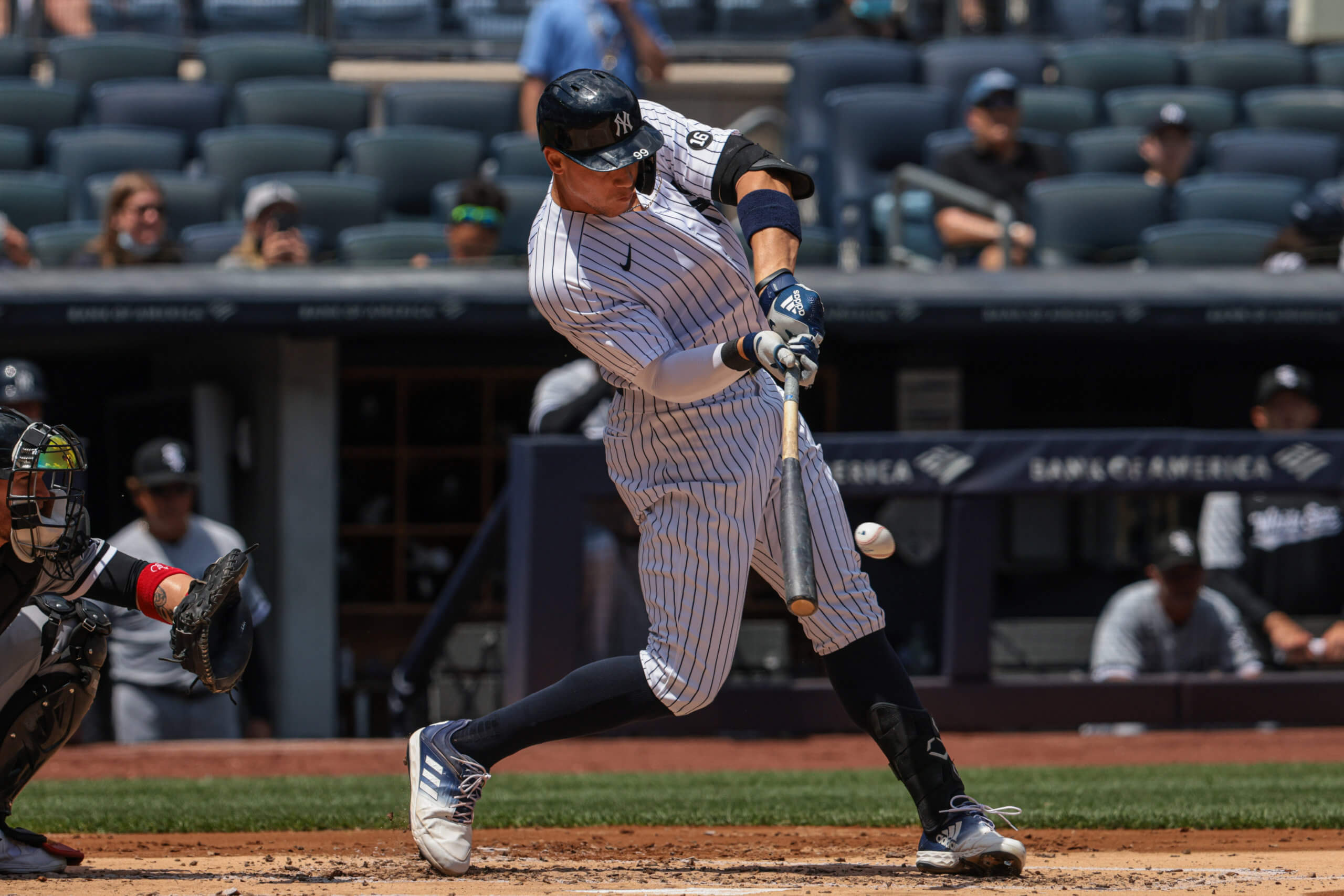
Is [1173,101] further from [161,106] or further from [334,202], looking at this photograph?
[161,106]

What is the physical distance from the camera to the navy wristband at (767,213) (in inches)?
122

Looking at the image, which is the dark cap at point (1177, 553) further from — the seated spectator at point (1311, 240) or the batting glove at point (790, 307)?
the batting glove at point (790, 307)

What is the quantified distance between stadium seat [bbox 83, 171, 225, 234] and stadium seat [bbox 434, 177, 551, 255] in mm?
1004

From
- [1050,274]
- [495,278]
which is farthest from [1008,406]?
[495,278]

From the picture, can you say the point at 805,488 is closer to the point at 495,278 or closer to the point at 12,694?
the point at 12,694

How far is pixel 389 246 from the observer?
288 inches

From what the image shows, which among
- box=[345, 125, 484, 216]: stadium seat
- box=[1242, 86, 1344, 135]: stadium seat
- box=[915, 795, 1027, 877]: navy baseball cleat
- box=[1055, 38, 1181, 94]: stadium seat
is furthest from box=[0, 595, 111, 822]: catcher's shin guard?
box=[1242, 86, 1344, 135]: stadium seat

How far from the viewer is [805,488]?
3191mm

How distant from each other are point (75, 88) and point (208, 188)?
1.46 metres

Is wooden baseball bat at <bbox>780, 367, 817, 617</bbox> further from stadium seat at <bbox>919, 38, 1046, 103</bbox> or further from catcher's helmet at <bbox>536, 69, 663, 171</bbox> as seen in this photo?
stadium seat at <bbox>919, 38, 1046, 103</bbox>

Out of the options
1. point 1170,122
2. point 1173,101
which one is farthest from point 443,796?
point 1173,101

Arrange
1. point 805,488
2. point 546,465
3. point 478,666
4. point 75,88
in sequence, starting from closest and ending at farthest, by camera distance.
A: point 805,488 → point 546,465 → point 478,666 → point 75,88

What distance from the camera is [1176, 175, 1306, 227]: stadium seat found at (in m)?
8.09

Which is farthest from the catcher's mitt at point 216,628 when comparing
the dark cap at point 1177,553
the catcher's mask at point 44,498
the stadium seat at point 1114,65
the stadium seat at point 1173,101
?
the stadium seat at point 1114,65
